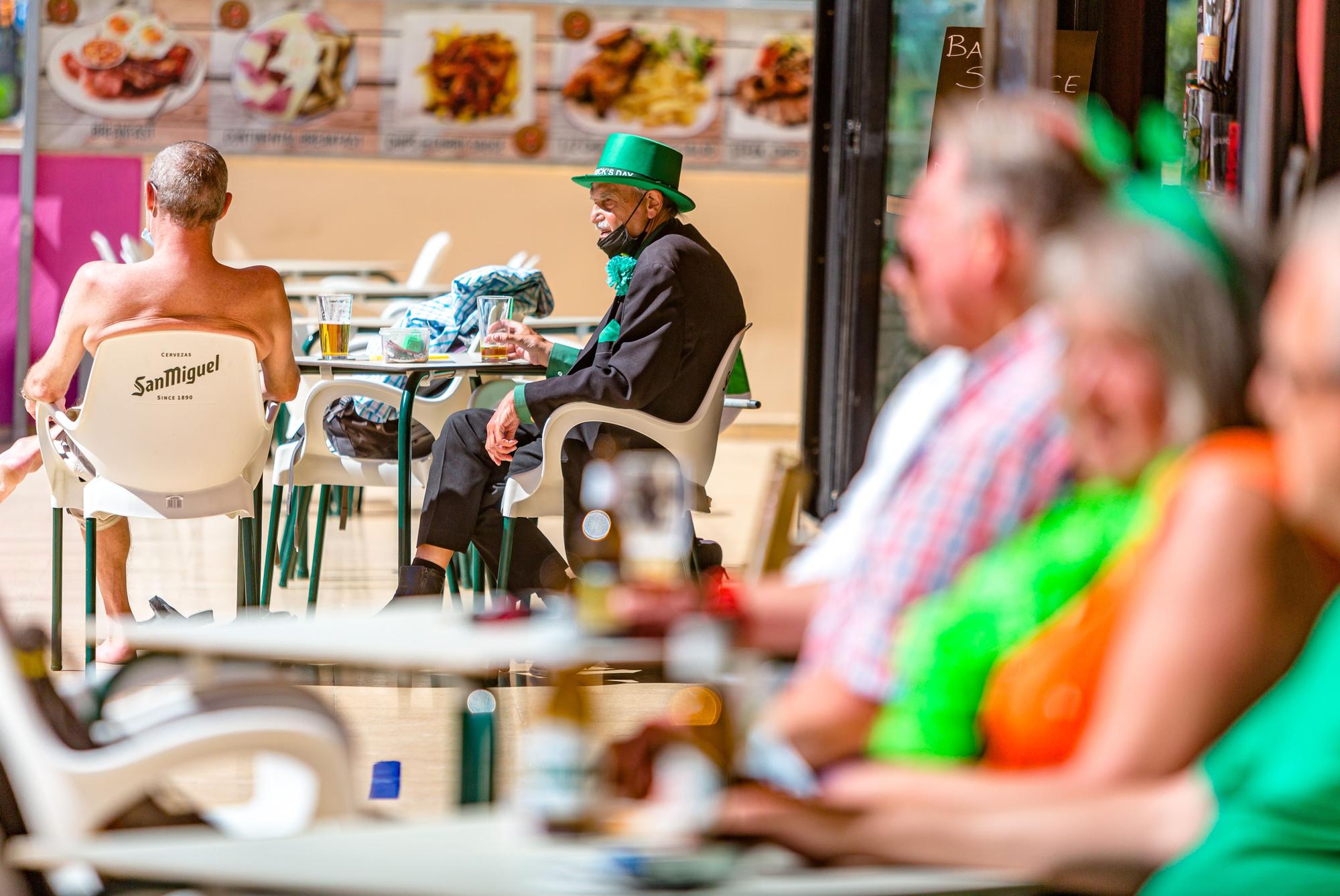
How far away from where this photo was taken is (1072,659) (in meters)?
1.31

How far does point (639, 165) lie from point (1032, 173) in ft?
9.69

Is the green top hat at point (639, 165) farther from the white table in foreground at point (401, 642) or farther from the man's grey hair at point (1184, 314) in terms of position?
the man's grey hair at point (1184, 314)

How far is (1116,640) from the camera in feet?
4.18

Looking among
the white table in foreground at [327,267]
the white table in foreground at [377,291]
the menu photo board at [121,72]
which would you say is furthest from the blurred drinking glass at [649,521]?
the menu photo board at [121,72]

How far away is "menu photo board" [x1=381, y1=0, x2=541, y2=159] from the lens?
1024 centimetres

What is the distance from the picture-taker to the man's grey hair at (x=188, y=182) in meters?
3.96

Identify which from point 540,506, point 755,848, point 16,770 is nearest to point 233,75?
point 540,506

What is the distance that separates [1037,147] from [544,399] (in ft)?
8.75

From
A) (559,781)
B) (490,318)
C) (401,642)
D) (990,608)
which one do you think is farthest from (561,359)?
(559,781)

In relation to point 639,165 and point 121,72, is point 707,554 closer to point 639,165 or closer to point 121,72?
point 639,165

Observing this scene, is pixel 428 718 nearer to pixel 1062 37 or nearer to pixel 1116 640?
pixel 1062 37

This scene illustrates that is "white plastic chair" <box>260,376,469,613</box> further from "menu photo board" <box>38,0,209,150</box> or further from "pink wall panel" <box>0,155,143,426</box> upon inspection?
"menu photo board" <box>38,0,209,150</box>

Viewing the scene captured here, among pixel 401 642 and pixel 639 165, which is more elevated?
pixel 639 165

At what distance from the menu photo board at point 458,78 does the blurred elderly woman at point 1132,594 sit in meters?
9.27
